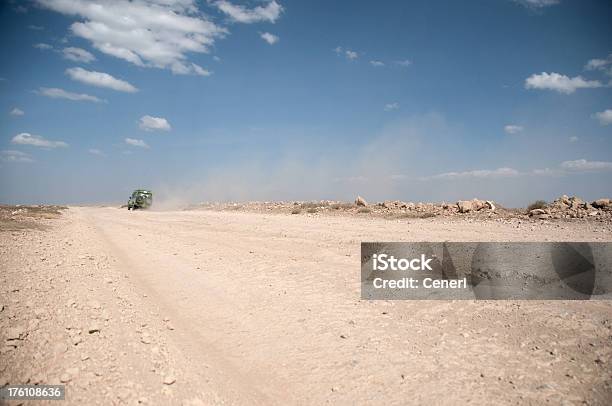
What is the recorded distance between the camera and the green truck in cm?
4078

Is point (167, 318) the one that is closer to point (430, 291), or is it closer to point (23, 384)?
point (23, 384)

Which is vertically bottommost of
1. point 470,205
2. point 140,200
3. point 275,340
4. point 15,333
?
point 275,340

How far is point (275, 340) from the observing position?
17.0 ft

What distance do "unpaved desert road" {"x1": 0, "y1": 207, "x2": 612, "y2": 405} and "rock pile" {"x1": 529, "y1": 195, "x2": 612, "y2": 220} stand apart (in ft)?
32.3

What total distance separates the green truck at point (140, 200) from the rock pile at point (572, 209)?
3806cm

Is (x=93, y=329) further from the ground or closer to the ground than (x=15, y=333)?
closer to the ground

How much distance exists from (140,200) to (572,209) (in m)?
39.6

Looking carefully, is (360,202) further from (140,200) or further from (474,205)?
(140,200)

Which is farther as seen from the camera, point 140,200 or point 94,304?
point 140,200

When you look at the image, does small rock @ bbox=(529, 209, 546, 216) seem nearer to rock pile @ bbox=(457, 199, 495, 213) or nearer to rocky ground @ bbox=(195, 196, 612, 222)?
rocky ground @ bbox=(195, 196, 612, 222)

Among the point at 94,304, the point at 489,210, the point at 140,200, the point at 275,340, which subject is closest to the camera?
the point at 275,340

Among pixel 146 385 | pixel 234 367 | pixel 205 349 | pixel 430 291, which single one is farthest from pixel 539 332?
pixel 146 385

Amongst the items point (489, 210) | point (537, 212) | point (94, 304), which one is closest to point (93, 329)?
point (94, 304)

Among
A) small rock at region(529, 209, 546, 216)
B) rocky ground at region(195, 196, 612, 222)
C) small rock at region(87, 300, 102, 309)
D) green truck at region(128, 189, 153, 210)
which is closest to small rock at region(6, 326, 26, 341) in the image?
small rock at region(87, 300, 102, 309)
